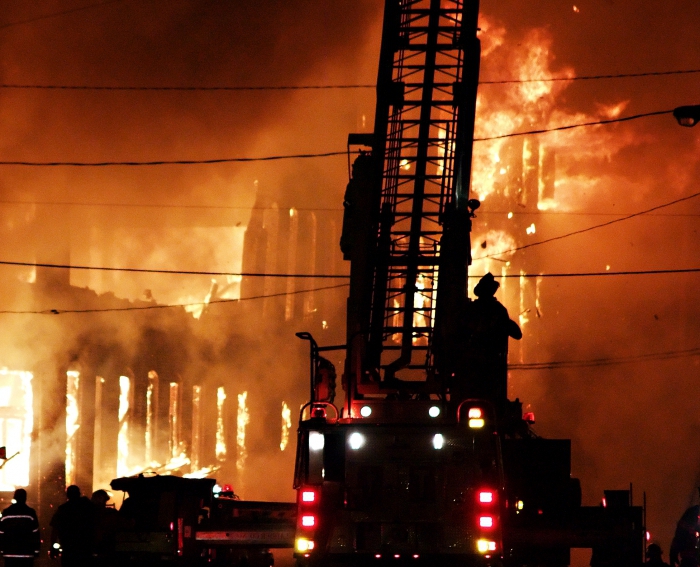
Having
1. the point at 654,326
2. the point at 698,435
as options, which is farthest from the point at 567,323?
the point at 698,435

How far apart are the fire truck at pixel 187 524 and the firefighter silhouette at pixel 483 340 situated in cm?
218

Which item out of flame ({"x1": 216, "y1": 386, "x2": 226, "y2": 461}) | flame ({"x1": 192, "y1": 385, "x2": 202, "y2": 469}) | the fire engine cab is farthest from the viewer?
flame ({"x1": 216, "y1": 386, "x2": 226, "y2": 461})

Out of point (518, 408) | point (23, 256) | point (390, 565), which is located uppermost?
point (23, 256)

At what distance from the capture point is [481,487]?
9.49 metres

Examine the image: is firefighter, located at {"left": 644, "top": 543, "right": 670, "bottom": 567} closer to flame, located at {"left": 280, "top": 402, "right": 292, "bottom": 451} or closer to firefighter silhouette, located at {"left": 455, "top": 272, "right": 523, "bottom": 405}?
firefighter silhouette, located at {"left": 455, "top": 272, "right": 523, "bottom": 405}

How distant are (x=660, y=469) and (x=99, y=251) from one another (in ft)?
113

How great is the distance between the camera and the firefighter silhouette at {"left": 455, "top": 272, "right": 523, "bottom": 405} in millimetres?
10648

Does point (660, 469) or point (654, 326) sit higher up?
point (654, 326)

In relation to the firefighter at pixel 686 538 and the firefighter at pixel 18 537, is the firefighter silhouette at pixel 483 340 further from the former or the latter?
the firefighter at pixel 18 537

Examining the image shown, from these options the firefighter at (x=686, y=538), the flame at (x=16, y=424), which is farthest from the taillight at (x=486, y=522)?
the flame at (x=16, y=424)

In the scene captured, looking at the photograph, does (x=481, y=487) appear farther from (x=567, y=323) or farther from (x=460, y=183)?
(x=567, y=323)

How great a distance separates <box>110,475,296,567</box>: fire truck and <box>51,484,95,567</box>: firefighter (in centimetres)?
35

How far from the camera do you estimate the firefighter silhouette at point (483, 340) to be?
10648 millimetres

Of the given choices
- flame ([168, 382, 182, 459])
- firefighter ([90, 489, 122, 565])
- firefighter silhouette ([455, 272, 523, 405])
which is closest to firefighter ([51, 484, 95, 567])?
firefighter ([90, 489, 122, 565])
